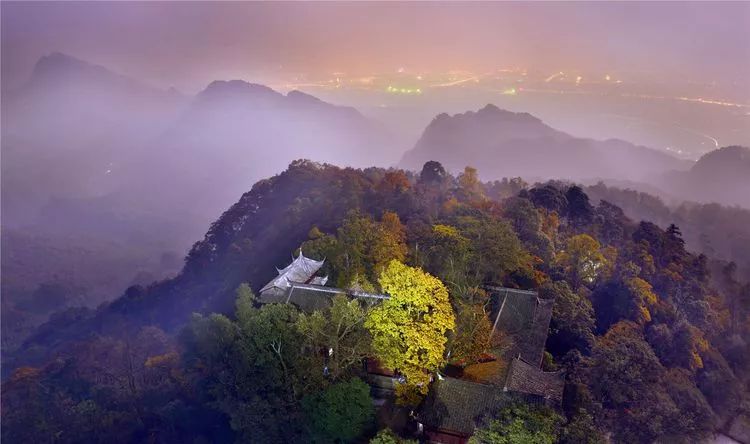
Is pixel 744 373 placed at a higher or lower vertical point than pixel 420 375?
lower

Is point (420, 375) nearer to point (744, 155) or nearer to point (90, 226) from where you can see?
point (744, 155)

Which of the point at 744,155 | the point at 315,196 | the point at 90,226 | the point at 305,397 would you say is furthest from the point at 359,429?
the point at 90,226

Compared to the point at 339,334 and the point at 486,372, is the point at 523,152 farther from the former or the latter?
the point at 339,334

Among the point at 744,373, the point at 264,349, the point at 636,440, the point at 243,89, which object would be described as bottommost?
the point at 744,373

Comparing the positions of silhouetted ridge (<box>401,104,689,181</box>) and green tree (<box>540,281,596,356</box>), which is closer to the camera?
green tree (<box>540,281,596,356</box>)

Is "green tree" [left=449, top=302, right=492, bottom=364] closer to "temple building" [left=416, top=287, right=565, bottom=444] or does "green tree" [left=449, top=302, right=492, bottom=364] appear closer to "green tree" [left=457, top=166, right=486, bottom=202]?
"temple building" [left=416, top=287, right=565, bottom=444]

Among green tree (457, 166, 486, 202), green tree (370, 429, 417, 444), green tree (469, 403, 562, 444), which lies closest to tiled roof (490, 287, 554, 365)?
green tree (469, 403, 562, 444)

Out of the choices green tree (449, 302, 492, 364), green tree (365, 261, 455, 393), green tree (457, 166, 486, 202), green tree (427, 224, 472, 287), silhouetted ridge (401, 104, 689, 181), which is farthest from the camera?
silhouetted ridge (401, 104, 689, 181)

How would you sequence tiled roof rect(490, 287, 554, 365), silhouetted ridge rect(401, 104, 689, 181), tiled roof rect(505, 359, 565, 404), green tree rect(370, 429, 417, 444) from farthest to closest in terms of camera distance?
silhouetted ridge rect(401, 104, 689, 181)
tiled roof rect(490, 287, 554, 365)
tiled roof rect(505, 359, 565, 404)
green tree rect(370, 429, 417, 444)
